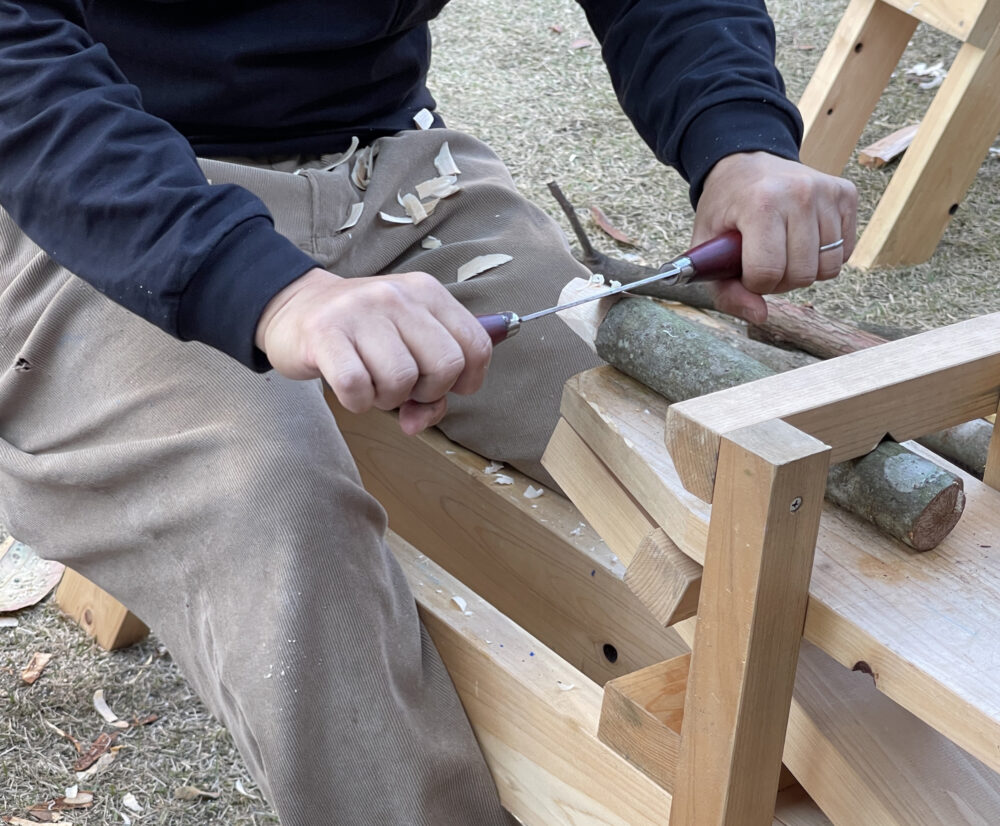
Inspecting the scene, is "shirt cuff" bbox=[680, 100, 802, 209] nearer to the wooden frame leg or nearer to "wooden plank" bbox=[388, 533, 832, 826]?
"wooden plank" bbox=[388, 533, 832, 826]

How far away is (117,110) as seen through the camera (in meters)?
1.04

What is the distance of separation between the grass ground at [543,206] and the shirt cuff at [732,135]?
3.55 ft

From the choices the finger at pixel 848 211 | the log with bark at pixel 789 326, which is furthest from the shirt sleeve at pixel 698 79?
the log with bark at pixel 789 326

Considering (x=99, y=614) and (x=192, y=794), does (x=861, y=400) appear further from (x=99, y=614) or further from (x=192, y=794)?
(x=99, y=614)

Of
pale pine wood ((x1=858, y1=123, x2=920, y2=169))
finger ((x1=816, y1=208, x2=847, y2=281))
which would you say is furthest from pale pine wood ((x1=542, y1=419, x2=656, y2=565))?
pale pine wood ((x1=858, y1=123, x2=920, y2=169))

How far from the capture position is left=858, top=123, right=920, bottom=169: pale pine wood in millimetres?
3174

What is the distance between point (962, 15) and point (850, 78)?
36cm

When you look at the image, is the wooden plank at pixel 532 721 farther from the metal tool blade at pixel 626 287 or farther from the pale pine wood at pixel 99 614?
the pale pine wood at pixel 99 614

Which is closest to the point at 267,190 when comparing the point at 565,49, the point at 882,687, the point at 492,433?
the point at 492,433

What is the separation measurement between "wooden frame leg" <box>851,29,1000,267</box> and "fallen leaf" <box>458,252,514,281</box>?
1.68 metres

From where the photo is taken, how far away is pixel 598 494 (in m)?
1.03

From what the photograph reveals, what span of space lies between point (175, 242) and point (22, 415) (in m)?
0.42

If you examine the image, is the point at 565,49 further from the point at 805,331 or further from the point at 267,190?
the point at 267,190

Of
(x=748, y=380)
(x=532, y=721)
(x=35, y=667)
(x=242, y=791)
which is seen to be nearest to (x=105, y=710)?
(x=35, y=667)
